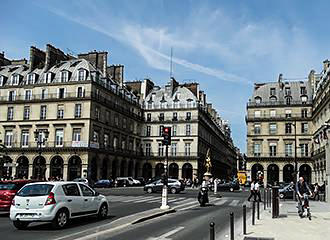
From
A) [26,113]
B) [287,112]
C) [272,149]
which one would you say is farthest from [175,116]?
[26,113]

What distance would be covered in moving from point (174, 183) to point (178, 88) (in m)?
44.5

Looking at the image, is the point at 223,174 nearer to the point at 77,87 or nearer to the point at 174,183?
the point at 77,87

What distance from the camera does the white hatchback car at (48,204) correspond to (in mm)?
12000

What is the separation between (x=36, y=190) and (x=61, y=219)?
120 centimetres

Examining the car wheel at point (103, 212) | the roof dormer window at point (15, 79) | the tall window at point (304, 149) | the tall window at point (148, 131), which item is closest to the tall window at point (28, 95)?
the roof dormer window at point (15, 79)

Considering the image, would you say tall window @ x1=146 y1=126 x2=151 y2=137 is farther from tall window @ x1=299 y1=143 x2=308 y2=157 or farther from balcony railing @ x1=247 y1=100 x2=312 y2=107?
tall window @ x1=299 y1=143 x2=308 y2=157

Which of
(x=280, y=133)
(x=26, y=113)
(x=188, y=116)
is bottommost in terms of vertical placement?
(x=280, y=133)

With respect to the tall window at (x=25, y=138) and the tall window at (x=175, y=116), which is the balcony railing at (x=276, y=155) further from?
the tall window at (x=25, y=138)

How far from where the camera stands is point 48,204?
12.0m

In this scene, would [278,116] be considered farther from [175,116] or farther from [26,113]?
[26,113]

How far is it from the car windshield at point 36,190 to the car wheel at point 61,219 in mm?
753

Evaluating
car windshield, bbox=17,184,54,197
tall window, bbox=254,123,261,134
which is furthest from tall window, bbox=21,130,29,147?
car windshield, bbox=17,184,54,197

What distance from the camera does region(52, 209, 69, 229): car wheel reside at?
12.1 meters

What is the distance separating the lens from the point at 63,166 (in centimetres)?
5638
